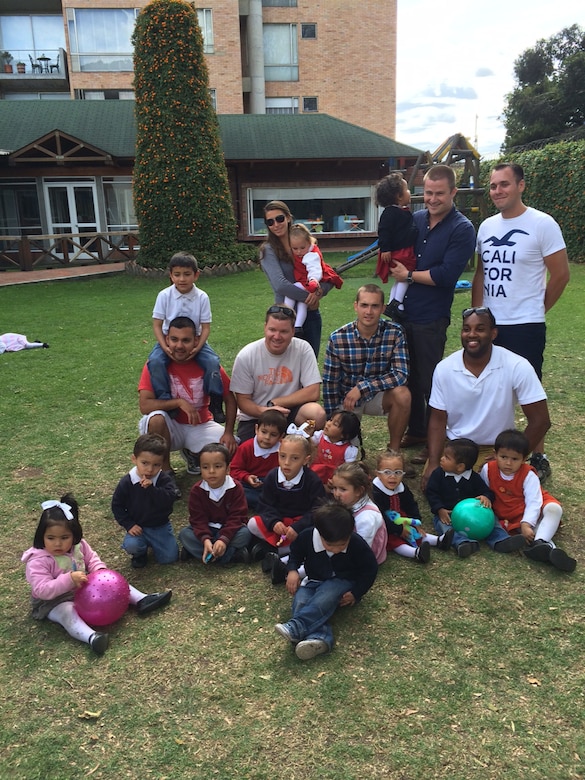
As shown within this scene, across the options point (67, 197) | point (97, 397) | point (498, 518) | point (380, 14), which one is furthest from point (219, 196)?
point (380, 14)

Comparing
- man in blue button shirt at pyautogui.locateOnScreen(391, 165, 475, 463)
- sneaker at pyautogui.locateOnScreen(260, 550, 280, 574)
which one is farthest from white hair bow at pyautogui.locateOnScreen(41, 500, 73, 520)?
man in blue button shirt at pyautogui.locateOnScreen(391, 165, 475, 463)

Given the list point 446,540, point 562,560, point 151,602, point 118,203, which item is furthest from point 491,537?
point 118,203

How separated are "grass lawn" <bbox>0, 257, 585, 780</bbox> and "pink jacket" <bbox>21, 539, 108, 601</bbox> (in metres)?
0.21

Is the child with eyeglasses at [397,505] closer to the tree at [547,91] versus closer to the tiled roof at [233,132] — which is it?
the tiled roof at [233,132]

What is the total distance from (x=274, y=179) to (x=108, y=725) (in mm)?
21797

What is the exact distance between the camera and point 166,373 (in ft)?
14.2

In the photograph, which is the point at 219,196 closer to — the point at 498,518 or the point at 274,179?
the point at 274,179

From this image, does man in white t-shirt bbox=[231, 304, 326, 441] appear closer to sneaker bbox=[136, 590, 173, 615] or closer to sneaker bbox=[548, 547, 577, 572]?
sneaker bbox=[136, 590, 173, 615]

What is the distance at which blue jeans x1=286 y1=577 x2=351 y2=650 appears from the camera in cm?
270

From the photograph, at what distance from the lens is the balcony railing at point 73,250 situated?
1992 centimetres

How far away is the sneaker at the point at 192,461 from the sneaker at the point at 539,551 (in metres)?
2.36

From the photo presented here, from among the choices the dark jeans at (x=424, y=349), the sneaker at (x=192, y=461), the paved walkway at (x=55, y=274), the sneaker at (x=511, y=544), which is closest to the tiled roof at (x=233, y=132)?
the paved walkway at (x=55, y=274)

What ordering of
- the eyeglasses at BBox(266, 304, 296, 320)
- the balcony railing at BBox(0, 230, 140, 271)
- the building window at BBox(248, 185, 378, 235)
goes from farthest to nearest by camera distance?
the building window at BBox(248, 185, 378, 235)
the balcony railing at BBox(0, 230, 140, 271)
the eyeglasses at BBox(266, 304, 296, 320)

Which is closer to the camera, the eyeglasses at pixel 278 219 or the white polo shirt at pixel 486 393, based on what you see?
the white polo shirt at pixel 486 393
